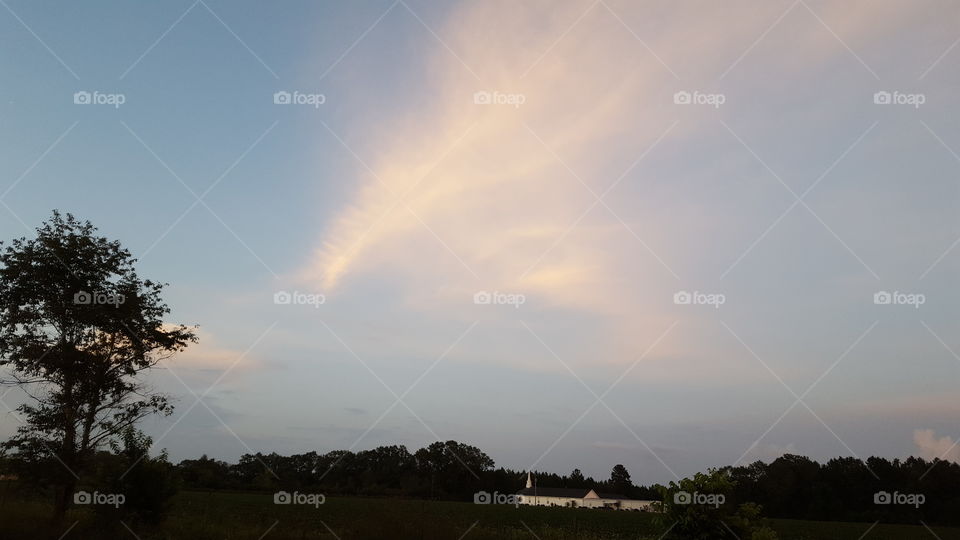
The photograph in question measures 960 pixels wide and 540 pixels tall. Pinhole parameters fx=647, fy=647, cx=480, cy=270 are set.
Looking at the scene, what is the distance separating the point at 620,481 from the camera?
152 metres

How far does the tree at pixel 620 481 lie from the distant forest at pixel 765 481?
48.1 metres

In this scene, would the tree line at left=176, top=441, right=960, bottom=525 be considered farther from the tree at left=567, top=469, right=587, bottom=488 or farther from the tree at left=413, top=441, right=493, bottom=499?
the tree at left=567, top=469, right=587, bottom=488

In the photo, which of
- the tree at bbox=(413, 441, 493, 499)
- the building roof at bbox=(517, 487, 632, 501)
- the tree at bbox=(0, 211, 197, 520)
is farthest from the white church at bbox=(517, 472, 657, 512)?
the tree at bbox=(0, 211, 197, 520)

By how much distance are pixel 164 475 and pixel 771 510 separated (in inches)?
3324

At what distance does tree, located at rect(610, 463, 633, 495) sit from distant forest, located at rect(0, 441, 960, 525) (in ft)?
158

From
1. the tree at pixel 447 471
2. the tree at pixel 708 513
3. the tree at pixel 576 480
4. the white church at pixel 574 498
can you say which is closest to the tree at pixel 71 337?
the tree at pixel 708 513

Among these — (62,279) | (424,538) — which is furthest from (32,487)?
(424,538)

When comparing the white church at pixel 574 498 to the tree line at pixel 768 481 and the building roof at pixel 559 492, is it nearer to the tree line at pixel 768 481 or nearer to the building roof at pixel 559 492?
the building roof at pixel 559 492

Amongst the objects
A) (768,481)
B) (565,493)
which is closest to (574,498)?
(565,493)

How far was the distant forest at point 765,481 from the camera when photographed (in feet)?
242

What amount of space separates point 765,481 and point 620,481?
6726cm

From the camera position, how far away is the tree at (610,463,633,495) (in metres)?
146

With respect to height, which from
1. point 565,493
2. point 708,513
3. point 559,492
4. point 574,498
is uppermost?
point 559,492

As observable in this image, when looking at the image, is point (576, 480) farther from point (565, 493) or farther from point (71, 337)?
point (71, 337)
